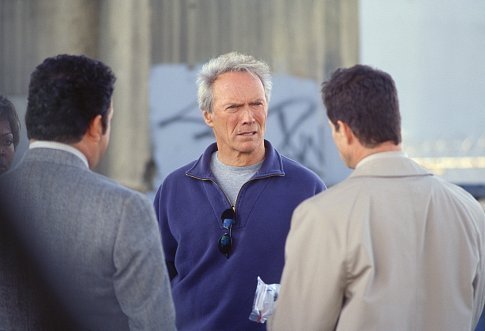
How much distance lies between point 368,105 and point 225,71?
111 cm

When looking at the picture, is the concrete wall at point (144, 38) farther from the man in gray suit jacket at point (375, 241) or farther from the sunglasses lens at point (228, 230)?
the man in gray suit jacket at point (375, 241)

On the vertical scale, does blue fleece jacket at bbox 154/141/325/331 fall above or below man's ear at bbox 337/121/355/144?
below

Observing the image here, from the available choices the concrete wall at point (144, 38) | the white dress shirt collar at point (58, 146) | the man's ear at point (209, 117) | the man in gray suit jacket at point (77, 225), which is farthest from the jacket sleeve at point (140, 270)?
the concrete wall at point (144, 38)

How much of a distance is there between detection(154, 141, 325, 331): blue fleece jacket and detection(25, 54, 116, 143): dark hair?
3.29 feet

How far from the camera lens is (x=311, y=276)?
8.95ft

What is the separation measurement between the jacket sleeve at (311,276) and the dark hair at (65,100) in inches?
26.4

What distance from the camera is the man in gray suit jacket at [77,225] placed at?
2.60 m

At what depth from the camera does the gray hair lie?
3740mm

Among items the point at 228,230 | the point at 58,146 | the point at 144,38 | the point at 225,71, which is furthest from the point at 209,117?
the point at 144,38

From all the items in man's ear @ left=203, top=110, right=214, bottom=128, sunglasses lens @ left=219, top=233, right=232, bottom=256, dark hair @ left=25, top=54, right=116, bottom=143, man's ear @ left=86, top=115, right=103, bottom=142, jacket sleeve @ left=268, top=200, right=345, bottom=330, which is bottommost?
sunglasses lens @ left=219, top=233, right=232, bottom=256

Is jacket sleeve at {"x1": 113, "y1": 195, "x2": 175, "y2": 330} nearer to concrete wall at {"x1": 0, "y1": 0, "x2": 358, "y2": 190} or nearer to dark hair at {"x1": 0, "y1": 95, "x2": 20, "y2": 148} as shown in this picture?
dark hair at {"x1": 0, "y1": 95, "x2": 20, "y2": 148}

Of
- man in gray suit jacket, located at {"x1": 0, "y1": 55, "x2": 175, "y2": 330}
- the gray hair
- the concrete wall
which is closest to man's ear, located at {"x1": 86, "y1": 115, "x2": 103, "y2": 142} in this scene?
man in gray suit jacket, located at {"x1": 0, "y1": 55, "x2": 175, "y2": 330}

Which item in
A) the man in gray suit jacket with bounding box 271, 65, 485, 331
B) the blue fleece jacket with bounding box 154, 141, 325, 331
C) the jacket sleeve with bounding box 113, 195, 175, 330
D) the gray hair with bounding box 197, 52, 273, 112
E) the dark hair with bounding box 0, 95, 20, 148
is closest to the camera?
the jacket sleeve with bounding box 113, 195, 175, 330

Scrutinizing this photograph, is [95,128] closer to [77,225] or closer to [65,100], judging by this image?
[65,100]
